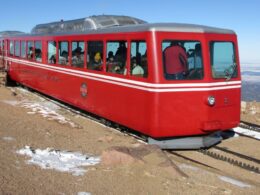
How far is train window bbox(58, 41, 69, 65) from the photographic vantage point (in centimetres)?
1347

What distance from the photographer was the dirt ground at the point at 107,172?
627 cm

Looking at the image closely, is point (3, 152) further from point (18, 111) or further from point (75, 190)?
point (18, 111)

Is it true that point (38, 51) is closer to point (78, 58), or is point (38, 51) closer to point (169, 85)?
point (78, 58)

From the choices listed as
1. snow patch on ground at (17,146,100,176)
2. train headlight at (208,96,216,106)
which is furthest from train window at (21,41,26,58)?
train headlight at (208,96,216,106)

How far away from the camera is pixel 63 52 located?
13852mm

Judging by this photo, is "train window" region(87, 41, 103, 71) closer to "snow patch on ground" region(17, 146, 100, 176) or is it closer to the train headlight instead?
the train headlight

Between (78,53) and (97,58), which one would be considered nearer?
(97,58)

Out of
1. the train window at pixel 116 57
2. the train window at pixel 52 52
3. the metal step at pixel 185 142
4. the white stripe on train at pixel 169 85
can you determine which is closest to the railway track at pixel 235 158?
the metal step at pixel 185 142

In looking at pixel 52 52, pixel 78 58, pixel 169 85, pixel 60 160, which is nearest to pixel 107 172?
pixel 60 160

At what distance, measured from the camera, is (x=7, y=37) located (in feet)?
71.9

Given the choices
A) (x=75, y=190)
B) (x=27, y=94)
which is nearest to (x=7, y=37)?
(x=27, y=94)

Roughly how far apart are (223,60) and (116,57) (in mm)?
2378

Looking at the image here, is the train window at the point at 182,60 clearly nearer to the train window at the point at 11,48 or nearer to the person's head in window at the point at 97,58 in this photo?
the person's head in window at the point at 97,58

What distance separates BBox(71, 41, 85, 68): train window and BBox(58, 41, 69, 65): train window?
52 cm
